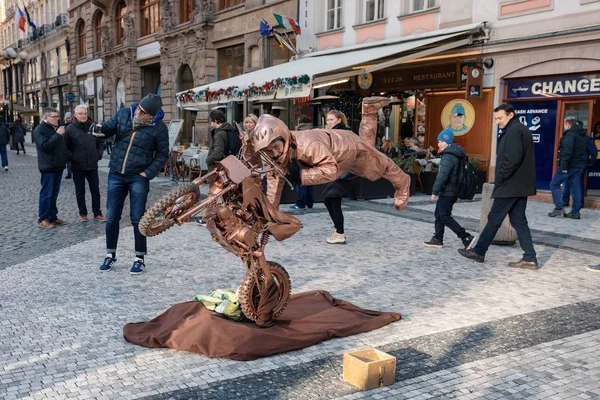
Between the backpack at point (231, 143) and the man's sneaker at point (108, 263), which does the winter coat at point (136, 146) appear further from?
the backpack at point (231, 143)

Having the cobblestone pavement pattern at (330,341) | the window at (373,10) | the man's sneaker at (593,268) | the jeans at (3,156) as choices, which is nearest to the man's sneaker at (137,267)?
the cobblestone pavement pattern at (330,341)

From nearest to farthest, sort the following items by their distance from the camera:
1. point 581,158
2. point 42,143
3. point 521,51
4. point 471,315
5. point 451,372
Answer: point 451,372 → point 471,315 → point 42,143 → point 581,158 → point 521,51

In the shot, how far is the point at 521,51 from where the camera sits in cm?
1266

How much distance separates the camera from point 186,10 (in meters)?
25.5

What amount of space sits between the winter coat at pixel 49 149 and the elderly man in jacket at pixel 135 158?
3.08 metres

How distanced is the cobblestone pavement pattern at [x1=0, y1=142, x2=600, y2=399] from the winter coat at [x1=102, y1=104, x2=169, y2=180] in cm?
113

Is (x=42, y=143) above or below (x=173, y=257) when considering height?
above

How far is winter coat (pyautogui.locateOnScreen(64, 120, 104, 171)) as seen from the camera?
29.8 feet

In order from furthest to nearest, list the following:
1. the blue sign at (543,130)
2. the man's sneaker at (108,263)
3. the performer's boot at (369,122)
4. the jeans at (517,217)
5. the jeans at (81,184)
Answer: the blue sign at (543,130), the jeans at (81,184), the jeans at (517,217), the man's sneaker at (108,263), the performer's boot at (369,122)

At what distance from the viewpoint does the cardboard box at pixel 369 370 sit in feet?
11.1

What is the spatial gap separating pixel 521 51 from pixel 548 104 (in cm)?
134

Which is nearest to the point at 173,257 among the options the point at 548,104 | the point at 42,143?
the point at 42,143

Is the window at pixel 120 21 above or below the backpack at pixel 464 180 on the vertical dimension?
above

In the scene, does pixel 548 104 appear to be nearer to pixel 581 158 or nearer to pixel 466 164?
pixel 581 158
